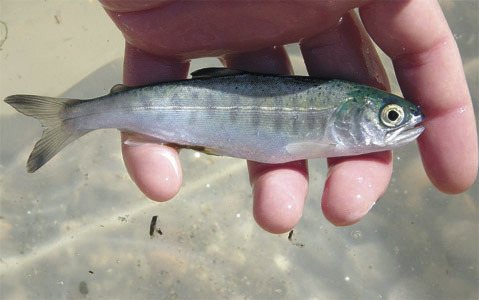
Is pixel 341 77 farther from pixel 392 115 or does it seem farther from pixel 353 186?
pixel 353 186

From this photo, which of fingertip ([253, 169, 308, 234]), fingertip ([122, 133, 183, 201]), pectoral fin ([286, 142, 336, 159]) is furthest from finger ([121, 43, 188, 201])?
pectoral fin ([286, 142, 336, 159])

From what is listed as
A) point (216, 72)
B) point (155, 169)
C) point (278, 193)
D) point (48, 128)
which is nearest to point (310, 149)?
point (278, 193)

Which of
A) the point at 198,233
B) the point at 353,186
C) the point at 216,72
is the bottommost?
the point at 198,233

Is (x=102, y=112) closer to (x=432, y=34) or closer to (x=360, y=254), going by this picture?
(x=432, y=34)

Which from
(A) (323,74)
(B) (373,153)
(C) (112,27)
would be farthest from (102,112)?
(C) (112,27)

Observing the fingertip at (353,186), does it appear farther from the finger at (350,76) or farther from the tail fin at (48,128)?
the tail fin at (48,128)

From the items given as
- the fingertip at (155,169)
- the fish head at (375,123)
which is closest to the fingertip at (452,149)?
the fish head at (375,123)
